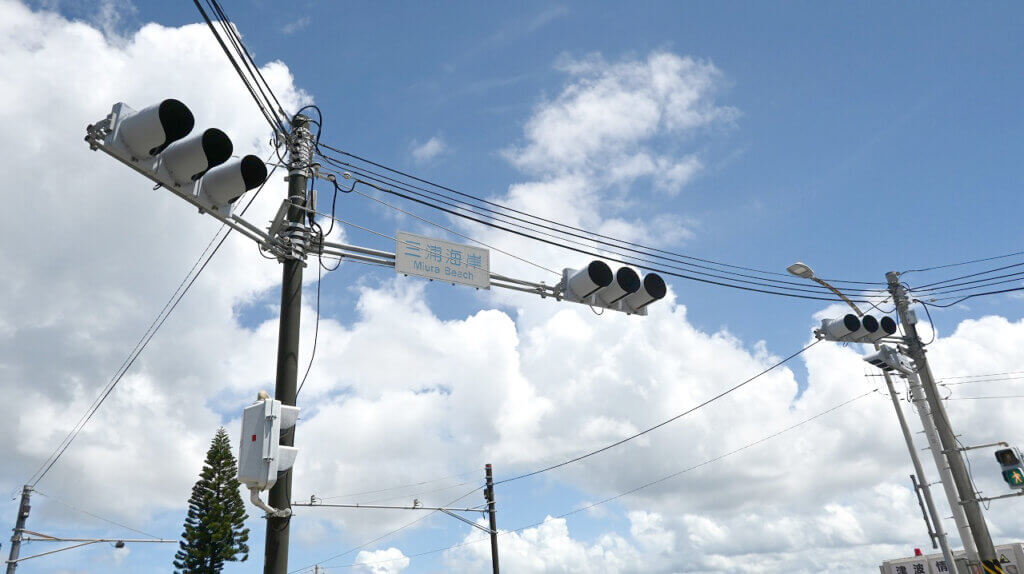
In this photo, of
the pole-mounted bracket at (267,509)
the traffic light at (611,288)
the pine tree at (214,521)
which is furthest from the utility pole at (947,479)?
the pine tree at (214,521)

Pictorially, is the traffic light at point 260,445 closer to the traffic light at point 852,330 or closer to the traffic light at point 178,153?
Answer: the traffic light at point 178,153

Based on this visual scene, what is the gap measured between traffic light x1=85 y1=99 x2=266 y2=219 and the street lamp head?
1118cm

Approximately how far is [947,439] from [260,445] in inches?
581

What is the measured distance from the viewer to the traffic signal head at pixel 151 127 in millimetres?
6043

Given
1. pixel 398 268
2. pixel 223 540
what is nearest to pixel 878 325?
pixel 398 268

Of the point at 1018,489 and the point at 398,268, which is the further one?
the point at 1018,489

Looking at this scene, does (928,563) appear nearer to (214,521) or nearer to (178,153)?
(214,521)

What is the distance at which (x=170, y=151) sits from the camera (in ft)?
20.9

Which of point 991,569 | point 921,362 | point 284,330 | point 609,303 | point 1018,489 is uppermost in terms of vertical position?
point 921,362

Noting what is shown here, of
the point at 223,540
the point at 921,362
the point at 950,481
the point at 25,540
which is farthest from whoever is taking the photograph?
the point at 223,540

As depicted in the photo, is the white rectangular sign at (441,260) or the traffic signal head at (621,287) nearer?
the white rectangular sign at (441,260)

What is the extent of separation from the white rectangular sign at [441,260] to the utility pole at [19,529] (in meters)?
20.3

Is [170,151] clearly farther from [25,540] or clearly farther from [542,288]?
[25,540]

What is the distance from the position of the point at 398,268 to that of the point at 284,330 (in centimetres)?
168
